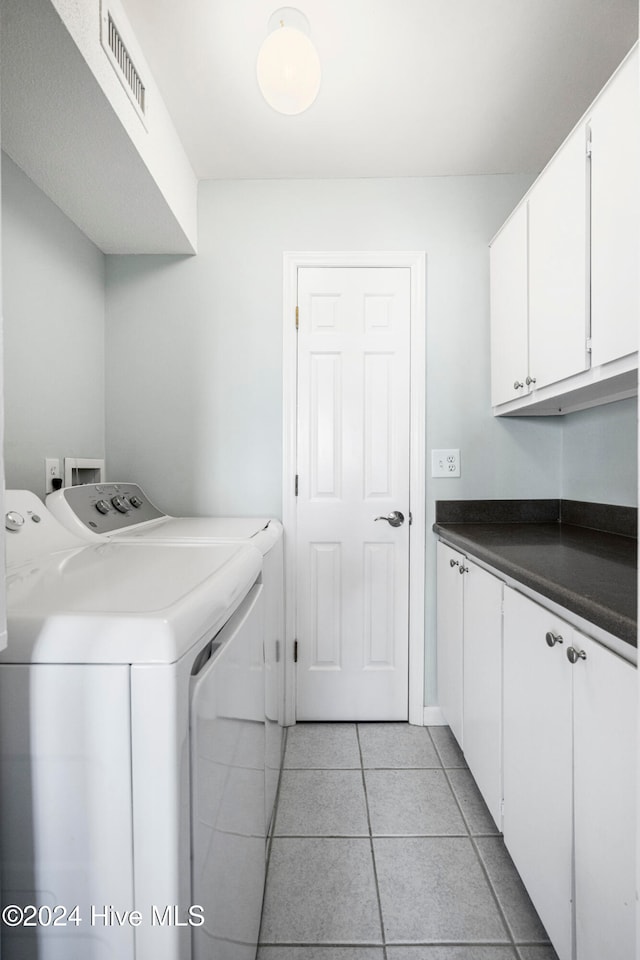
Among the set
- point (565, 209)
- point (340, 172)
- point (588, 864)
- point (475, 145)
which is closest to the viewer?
point (588, 864)

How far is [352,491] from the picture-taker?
7.18 ft

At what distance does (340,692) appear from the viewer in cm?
219

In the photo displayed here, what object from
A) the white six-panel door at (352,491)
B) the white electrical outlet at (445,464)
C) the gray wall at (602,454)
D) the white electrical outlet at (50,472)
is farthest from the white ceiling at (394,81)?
the white electrical outlet at (50,472)

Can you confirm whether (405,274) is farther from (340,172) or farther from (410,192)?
(340,172)

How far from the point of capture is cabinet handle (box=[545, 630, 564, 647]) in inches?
39.1

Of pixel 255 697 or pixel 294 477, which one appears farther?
pixel 294 477

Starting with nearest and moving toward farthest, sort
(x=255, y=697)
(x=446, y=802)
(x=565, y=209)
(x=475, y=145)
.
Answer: (x=255, y=697), (x=565, y=209), (x=446, y=802), (x=475, y=145)

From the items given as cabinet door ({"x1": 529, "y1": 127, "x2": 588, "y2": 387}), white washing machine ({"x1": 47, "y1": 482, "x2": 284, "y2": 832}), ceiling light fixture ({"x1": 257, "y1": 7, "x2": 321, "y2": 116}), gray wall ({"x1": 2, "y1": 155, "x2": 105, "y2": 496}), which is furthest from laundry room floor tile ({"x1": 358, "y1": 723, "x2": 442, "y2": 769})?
ceiling light fixture ({"x1": 257, "y1": 7, "x2": 321, "y2": 116})

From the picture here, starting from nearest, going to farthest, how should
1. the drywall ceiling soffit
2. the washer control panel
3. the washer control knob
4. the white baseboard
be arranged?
the drywall ceiling soffit, the washer control knob, the washer control panel, the white baseboard

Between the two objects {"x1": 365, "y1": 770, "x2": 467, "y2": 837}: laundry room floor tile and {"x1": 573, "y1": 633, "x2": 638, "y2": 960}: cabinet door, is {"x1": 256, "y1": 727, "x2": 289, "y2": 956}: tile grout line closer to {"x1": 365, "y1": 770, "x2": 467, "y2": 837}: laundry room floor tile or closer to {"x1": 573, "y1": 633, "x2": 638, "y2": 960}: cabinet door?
{"x1": 365, "y1": 770, "x2": 467, "y2": 837}: laundry room floor tile

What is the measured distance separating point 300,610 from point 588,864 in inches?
56.6

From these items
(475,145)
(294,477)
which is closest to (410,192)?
(475,145)

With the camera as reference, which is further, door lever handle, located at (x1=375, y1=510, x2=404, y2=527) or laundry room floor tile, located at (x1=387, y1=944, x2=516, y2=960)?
door lever handle, located at (x1=375, y1=510, x2=404, y2=527)

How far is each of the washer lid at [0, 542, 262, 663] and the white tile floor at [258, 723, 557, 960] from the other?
3.06 ft
